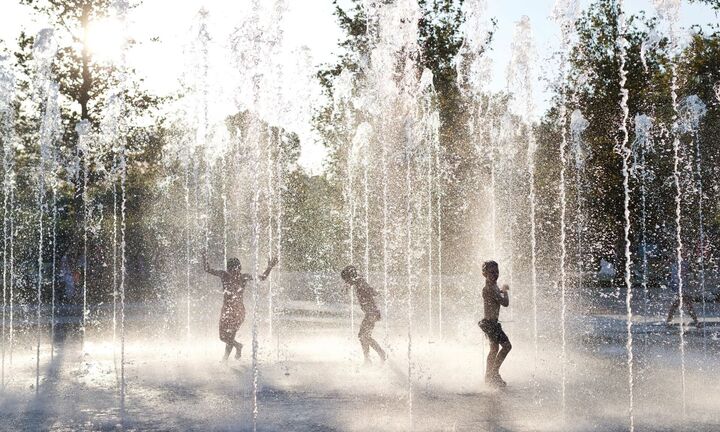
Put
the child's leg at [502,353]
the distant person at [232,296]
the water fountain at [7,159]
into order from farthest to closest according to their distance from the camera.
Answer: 1. the water fountain at [7,159]
2. the distant person at [232,296]
3. the child's leg at [502,353]

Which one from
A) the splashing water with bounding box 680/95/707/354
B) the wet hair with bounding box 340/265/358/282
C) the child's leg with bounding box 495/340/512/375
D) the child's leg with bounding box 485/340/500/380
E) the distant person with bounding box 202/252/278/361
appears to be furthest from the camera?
the splashing water with bounding box 680/95/707/354

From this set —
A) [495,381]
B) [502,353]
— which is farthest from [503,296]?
[495,381]

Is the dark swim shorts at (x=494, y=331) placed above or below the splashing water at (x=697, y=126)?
below

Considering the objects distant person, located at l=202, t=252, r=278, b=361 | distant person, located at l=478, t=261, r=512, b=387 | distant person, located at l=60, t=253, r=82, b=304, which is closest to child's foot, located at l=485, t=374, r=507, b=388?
distant person, located at l=478, t=261, r=512, b=387

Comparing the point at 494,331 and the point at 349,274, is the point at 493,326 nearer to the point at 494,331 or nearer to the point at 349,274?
the point at 494,331

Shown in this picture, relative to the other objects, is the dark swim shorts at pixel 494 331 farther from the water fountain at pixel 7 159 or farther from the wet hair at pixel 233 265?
the water fountain at pixel 7 159

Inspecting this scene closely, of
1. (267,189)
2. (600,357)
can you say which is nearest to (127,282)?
(267,189)

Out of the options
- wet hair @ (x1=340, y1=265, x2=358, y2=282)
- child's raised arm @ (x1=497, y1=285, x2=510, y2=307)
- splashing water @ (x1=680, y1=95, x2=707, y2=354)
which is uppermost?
splashing water @ (x1=680, y1=95, x2=707, y2=354)

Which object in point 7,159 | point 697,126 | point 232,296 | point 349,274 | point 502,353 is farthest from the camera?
point 697,126

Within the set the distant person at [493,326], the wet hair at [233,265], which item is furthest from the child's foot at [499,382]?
the wet hair at [233,265]

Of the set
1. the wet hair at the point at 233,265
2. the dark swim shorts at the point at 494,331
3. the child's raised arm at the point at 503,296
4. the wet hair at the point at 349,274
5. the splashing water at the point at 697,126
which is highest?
the splashing water at the point at 697,126

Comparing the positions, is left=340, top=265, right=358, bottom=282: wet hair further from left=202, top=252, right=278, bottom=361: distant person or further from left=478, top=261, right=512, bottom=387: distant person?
left=478, top=261, right=512, bottom=387: distant person

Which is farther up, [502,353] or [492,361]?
[502,353]

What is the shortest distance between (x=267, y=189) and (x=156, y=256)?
14381 millimetres
